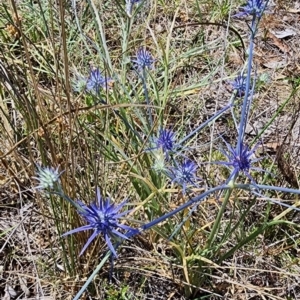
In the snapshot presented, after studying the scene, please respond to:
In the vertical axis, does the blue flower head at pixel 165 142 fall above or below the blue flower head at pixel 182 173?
above

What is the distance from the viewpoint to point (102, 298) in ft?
4.26

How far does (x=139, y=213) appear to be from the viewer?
1398 mm

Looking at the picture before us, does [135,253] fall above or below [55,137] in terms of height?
below

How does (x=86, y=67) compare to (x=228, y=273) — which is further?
(x=86, y=67)

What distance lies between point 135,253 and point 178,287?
138mm

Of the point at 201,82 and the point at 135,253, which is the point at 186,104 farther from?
the point at 135,253

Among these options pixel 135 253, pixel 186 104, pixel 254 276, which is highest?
pixel 186 104

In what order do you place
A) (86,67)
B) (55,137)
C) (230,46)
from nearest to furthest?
(55,137) < (86,67) < (230,46)

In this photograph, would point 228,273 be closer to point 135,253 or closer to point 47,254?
point 135,253

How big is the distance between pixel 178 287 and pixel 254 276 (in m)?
0.20

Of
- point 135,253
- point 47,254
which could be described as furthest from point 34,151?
point 135,253

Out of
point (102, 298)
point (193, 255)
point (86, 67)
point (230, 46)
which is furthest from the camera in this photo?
point (230, 46)

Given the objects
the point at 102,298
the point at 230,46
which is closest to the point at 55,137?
the point at 102,298

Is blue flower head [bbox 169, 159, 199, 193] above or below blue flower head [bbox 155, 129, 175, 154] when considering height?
below
